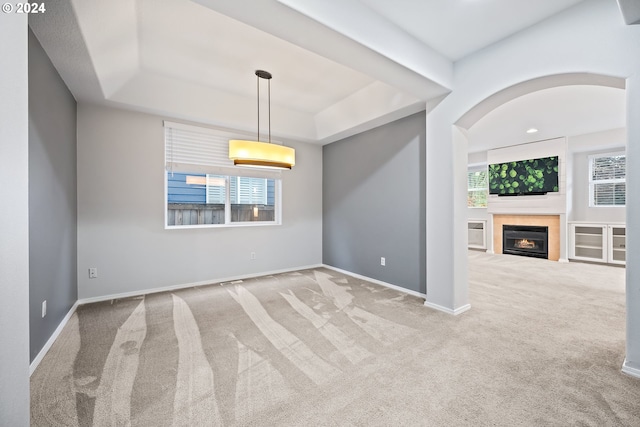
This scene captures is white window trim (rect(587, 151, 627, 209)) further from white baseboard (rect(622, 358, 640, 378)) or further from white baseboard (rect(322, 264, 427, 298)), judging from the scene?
white baseboard (rect(622, 358, 640, 378))

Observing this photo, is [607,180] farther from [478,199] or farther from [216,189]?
[216,189]

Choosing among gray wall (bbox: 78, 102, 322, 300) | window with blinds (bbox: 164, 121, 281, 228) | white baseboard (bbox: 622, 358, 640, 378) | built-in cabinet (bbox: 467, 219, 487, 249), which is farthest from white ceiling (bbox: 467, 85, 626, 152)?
gray wall (bbox: 78, 102, 322, 300)

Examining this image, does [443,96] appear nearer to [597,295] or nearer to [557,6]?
[557,6]

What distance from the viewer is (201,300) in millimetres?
3379

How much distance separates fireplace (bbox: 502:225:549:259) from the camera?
6066mm

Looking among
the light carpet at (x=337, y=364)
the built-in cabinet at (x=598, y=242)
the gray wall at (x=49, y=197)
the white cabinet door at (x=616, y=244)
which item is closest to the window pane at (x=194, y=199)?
the gray wall at (x=49, y=197)

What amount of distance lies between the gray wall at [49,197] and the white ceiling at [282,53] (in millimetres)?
281

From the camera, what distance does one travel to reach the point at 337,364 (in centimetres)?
200

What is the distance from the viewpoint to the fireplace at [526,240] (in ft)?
19.9

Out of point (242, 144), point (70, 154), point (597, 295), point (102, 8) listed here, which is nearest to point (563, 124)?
point (597, 295)

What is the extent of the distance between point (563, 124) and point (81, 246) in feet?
26.3

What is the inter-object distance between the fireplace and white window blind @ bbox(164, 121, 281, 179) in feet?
21.1

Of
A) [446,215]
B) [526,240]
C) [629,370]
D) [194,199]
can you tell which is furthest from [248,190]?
[526,240]

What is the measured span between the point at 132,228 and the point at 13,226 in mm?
3031
